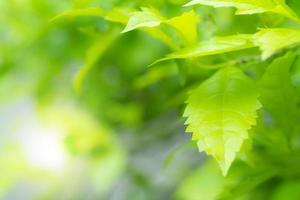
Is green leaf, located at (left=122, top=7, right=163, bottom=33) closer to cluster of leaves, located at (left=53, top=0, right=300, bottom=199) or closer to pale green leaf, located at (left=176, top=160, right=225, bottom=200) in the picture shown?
cluster of leaves, located at (left=53, top=0, right=300, bottom=199)

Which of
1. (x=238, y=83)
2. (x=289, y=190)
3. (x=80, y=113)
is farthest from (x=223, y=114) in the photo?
(x=80, y=113)

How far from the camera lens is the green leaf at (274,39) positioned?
395 mm

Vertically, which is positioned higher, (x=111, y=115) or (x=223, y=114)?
(x=223, y=114)

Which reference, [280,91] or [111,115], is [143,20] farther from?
[111,115]

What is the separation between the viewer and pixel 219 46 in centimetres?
45

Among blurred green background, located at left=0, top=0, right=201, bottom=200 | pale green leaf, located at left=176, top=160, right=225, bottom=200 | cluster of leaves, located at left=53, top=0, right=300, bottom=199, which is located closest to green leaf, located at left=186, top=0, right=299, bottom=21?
cluster of leaves, located at left=53, top=0, right=300, bottom=199

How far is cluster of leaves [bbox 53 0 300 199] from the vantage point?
17.3 inches

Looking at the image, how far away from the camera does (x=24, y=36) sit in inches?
40.5

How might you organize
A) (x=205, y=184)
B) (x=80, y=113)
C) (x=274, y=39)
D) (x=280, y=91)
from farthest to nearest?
(x=80, y=113) < (x=205, y=184) < (x=280, y=91) < (x=274, y=39)

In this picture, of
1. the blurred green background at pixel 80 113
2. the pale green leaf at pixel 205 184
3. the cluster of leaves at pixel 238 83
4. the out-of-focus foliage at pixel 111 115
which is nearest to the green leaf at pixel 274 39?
the cluster of leaves at pixel 238 83

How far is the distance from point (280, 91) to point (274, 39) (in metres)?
0.12

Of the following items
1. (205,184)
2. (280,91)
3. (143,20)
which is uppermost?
(143,20)

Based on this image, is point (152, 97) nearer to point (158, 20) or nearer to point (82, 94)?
point (82, 94)

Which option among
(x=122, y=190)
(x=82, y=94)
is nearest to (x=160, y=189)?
(x=122, y=190)
